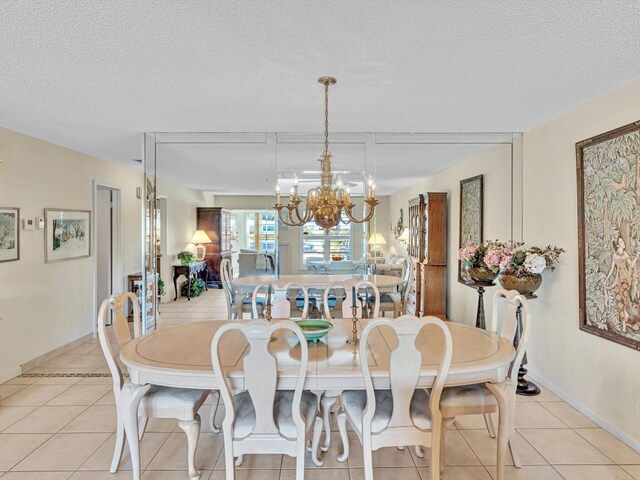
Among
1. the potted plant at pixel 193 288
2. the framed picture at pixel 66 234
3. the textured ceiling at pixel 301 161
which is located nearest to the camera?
the framed picture at pixel 66 234

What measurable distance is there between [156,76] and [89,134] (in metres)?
1.84

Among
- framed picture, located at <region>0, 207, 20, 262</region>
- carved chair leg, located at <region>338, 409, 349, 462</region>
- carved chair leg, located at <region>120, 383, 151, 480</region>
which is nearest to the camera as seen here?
carved chair leg, located at <region>120, 383, 151, 480</region>

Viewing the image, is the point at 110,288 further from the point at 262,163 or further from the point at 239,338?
the point at 239,338

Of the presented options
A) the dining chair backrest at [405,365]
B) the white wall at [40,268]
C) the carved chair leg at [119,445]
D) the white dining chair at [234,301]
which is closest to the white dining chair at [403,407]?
the dining chair backrest at [405,365]

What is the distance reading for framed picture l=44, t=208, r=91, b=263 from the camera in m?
4.17

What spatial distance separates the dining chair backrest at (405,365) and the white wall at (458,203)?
8.75ft

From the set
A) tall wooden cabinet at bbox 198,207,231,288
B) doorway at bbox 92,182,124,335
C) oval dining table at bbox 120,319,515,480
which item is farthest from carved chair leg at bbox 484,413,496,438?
tall wooden cabinet at bbox 198,207,231,288

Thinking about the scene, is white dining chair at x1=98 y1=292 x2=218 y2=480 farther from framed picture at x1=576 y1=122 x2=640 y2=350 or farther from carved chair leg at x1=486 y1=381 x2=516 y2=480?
framed picture at x1=576 y1=122 x2=640 y2=350

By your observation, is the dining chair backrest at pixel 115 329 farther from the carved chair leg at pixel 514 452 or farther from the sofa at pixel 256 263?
the carved chair leg at pixel 514 452

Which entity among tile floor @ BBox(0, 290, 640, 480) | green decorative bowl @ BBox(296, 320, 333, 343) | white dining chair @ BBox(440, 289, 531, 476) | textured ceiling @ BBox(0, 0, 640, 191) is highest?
textured ceiling @ BBox(0, 0, 640, 191)

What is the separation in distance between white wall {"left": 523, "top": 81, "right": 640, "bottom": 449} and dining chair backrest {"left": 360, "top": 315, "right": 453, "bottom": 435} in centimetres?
148

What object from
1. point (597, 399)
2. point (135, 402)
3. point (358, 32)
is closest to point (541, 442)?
point (597, 399)

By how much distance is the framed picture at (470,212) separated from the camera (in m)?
4.68

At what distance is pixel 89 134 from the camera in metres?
3.84
